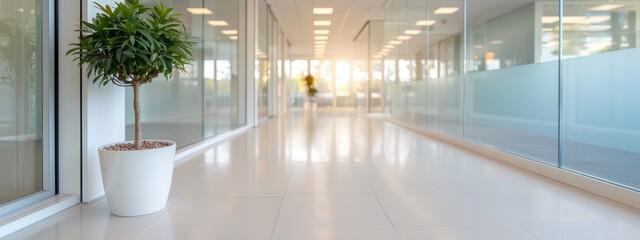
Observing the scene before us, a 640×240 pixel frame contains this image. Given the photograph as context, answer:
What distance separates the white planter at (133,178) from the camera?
246 cm

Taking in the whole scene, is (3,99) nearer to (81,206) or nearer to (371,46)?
(81,206)

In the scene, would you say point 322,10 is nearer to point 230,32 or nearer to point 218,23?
point 230,32

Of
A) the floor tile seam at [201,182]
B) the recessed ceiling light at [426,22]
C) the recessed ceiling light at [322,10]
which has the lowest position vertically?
the floor tile seam at [201,182]

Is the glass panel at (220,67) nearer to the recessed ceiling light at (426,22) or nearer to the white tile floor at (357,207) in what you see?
the white tile floor at (357,207)

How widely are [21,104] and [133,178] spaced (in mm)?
929

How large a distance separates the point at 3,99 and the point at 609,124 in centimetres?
513

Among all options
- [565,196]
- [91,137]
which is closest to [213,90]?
[91,137]

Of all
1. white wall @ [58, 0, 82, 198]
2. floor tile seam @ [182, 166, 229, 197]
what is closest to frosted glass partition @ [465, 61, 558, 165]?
floor tile seam @ [182, 166, 229, 197]

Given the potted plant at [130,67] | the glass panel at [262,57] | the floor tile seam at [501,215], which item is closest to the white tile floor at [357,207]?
the floor tile seam at [501,215]

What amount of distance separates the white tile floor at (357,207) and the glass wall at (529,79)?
0.79 meters

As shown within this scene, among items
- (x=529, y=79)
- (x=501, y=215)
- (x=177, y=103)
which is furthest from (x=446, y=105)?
(x=501, y=215)

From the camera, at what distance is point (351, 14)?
13.7 metres

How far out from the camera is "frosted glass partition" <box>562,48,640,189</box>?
3357mm

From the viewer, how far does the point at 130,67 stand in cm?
249
